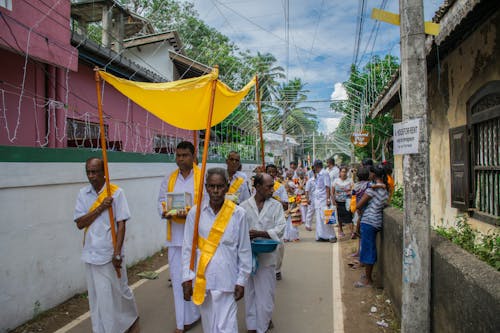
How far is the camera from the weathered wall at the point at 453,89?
4.94 meters

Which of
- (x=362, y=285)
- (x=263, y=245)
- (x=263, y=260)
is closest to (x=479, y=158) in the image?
(x=362, y=285)

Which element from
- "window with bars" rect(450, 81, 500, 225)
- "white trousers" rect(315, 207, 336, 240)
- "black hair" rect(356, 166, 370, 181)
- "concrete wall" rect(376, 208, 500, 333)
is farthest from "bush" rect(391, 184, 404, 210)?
"concrete wall" rect(376, 208, 500, 333)

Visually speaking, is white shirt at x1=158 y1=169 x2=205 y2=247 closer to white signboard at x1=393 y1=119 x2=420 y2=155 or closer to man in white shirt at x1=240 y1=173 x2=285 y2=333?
man in white shirt at x1=240 y1=173 x2=285 y2=333

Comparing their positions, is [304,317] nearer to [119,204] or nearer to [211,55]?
[119,204]

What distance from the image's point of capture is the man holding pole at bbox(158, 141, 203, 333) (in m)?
4.25

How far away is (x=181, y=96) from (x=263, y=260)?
186 centimetres

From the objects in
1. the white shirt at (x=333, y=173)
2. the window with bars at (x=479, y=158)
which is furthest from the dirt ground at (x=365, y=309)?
the white shirt at (x=333, y=173)

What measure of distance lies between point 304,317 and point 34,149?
3787 millimetres

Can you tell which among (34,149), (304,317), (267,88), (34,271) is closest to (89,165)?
(34,149)

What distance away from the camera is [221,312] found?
3.04 metres

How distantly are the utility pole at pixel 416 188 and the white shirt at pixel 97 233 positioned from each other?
2738 millimetres

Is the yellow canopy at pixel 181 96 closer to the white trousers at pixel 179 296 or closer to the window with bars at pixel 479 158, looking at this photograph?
the white trousers at pixel 179 296

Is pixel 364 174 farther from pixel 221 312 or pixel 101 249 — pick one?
pixel 101 249

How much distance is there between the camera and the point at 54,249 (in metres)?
4.93
